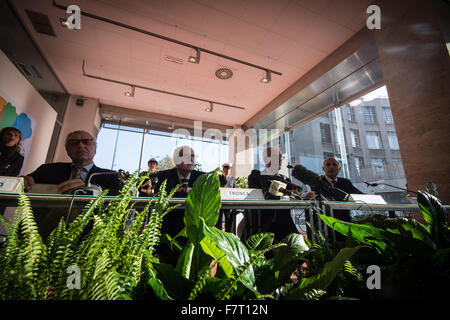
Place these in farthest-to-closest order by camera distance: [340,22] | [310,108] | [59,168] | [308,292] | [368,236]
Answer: [310,108] < [340,22] < [59,168] < [368,236] < [308,292]

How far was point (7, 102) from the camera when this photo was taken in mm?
2936

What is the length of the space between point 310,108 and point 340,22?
2.14 meters

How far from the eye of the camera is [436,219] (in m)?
0.53

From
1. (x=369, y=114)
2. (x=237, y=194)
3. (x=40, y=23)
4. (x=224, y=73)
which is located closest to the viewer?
(x=237, y=194)

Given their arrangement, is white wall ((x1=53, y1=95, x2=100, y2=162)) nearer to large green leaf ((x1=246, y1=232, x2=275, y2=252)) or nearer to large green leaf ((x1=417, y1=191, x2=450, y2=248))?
large green leaf ((x1=246, y1=232, x2=275, y2=252))

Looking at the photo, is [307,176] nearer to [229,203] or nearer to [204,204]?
[229,203]

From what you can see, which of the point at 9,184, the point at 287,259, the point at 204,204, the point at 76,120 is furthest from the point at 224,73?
the point at 287,259

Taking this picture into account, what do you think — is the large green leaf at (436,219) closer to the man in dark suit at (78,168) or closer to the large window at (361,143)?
the man in dark suit at (78,168)

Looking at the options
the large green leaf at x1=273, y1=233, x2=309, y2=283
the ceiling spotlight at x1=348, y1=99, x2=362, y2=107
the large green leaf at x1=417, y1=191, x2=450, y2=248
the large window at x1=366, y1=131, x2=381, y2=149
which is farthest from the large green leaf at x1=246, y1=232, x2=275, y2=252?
the ceiling spotlight at x1=348, y1=99, x2=362, y2=107

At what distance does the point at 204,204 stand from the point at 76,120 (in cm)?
638

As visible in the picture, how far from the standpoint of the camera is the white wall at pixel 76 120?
4965 millimetres

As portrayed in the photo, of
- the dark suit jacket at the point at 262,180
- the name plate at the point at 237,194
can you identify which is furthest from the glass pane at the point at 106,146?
the name plate at the point at 237,194
